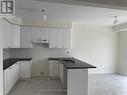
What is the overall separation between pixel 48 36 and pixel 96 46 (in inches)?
114

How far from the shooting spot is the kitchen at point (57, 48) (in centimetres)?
415

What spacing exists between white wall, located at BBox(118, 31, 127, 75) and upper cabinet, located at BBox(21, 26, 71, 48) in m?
3.20

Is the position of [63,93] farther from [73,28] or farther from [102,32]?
[102,32]

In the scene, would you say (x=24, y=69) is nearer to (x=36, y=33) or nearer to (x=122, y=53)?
(x=36, y=33)

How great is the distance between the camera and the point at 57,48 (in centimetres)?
596

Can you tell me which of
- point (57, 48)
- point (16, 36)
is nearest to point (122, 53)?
point (57, 48)

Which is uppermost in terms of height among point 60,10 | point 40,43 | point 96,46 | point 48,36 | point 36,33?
point 60,10

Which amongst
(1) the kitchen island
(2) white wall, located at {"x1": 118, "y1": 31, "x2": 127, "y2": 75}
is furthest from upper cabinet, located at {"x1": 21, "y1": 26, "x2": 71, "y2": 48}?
(2) white wall, located at {"x1": 118, "y1": 31, "x2": 127, "y2": 75}

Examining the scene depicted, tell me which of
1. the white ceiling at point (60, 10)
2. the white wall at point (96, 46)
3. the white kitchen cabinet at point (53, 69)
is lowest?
the white kitchen cabinet at point (53, 69)

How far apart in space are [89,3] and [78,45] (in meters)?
4.01

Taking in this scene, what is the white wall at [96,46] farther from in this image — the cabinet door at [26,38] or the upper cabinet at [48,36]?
the cabinet door at [26,38]

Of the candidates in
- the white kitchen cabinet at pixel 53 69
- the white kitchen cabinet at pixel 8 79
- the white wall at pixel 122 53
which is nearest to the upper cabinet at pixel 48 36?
the white kitchen cabinet at pixel 53 69

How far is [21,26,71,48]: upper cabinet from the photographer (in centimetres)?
537

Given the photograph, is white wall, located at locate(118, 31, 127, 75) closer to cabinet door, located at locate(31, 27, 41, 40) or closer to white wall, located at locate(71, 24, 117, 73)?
white wall, located at locate(71, 24, 117, 73)
